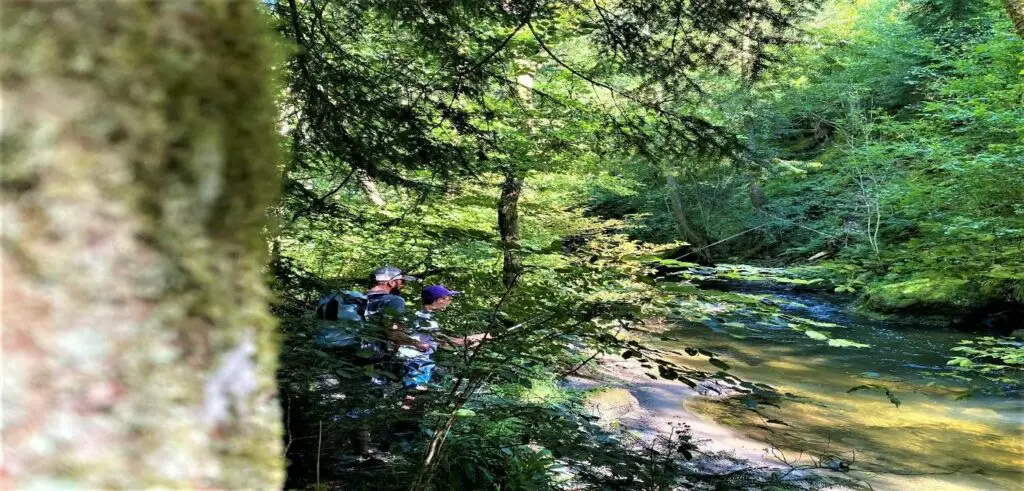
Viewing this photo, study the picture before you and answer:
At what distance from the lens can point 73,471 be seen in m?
0.34

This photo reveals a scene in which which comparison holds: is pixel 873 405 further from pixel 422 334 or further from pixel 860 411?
pixel 422 334

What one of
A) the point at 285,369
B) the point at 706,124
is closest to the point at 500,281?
the point at 285,369

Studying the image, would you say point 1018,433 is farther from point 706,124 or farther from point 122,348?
point 122,348

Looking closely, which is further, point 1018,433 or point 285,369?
point 1018,433

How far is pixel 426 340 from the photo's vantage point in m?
2.39

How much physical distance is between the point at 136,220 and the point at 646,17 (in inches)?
134

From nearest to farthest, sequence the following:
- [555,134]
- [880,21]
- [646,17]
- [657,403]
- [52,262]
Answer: [52,262]
[646,17]
[555,134]
[657,403]
[880,21]

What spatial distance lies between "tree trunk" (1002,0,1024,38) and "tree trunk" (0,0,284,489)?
4.79 m

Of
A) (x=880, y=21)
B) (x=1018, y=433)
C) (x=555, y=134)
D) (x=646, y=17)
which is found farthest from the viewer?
(x=880, y=21)

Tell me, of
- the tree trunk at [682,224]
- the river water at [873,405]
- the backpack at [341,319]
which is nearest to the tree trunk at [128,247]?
the backpack at [341,319]

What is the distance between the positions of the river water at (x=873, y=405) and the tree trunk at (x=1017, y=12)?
2.25 metres

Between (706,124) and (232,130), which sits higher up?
(706,124)

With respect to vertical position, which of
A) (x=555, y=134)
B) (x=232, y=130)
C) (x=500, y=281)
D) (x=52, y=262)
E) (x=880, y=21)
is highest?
(x=880, y=21)

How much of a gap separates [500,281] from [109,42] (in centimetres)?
267
